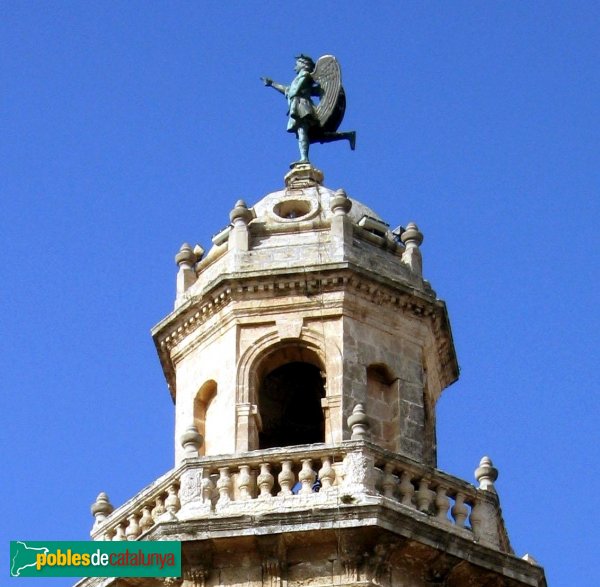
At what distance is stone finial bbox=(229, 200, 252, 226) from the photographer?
2941 centimetres

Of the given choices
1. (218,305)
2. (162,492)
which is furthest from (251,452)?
(218,305)

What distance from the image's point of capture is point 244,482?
2638cm

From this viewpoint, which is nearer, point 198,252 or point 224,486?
point 224,486

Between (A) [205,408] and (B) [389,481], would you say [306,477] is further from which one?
(A) [205,408]

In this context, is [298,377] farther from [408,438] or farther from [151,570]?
[151,570]

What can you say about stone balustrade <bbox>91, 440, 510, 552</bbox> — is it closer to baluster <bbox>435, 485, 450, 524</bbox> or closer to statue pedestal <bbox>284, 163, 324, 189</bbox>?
baluster <bbox>435, 485, 450, 524</bbox>

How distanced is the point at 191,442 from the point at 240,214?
12.0ft

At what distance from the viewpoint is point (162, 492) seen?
26.8 meters

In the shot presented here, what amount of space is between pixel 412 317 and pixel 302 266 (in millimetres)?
1503

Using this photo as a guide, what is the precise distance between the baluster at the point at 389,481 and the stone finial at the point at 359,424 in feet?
1.33

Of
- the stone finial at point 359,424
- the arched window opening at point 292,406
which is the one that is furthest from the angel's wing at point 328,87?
the stone finial at point 359,424

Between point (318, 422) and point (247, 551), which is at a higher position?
point (318, 422)

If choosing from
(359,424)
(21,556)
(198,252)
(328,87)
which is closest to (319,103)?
(328,87)

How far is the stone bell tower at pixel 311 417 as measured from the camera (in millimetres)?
25812
